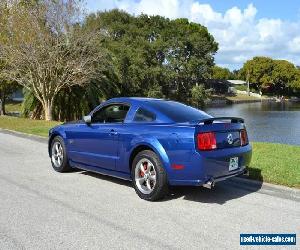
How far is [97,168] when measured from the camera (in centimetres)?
771

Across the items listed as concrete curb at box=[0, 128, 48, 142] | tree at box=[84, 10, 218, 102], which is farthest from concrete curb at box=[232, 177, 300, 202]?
tree at box=[84, 10, 218, 102]

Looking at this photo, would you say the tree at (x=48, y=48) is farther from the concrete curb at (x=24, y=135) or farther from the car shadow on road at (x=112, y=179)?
the car shadow on road at (x=112, y=179)

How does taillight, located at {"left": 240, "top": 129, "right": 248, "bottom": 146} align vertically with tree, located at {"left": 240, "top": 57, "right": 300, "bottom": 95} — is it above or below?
below

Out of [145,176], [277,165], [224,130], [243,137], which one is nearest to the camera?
[224,130]

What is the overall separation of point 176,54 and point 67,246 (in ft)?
196

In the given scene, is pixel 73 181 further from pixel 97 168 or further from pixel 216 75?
pixel 216 75

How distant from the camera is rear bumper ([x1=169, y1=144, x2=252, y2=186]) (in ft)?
19.9

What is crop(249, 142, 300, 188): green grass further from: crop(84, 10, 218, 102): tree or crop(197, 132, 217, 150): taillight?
crop(84, 10, 218, 102): tree

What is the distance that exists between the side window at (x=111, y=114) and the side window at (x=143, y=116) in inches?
11.9

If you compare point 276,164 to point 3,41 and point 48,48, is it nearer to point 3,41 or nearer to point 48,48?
point 48,48

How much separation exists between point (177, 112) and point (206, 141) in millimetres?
1041

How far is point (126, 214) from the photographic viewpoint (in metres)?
5.86

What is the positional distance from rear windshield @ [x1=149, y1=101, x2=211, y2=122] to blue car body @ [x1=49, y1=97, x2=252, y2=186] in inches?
1.8

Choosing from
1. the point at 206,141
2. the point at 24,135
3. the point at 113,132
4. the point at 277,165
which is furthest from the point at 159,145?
the point at 24,135
